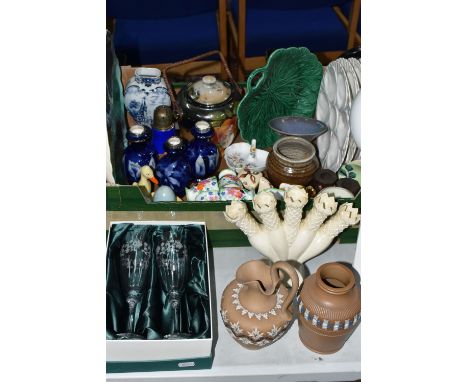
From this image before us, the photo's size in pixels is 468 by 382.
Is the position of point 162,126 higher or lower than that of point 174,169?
higher

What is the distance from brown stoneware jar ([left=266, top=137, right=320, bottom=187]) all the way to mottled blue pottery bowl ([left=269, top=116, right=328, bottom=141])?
5 centimetres

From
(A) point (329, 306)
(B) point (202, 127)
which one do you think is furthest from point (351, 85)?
(A) point (329, 306)

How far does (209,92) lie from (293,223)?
1.81 feet

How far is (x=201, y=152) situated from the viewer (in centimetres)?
134

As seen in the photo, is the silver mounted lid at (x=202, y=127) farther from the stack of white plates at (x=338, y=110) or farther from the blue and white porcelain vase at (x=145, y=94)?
the stack of white plates at (x=338, y=110)

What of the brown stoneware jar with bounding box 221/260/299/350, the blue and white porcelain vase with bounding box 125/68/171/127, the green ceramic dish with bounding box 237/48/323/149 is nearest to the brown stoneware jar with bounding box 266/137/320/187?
the green ceramic dish with bounding box 237/48/323/149

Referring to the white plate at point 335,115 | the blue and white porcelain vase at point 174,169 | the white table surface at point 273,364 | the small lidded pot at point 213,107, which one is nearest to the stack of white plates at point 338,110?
the white plate at point 335,115

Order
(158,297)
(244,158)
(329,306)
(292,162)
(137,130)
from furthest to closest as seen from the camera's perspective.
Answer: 1. (244,158)
2. (137,130)
3. (292,162)
4. (158,297)
5. (329,306)

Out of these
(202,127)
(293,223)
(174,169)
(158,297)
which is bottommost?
(158,297)

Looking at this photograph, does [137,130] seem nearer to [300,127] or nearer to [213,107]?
[213,107]

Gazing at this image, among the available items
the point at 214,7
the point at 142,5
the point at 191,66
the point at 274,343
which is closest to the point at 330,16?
the point at 214,7

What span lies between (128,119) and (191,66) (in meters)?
0.80

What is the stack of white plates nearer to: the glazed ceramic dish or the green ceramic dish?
the green ceramic dish

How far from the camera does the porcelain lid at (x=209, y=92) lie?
146 centimetres
